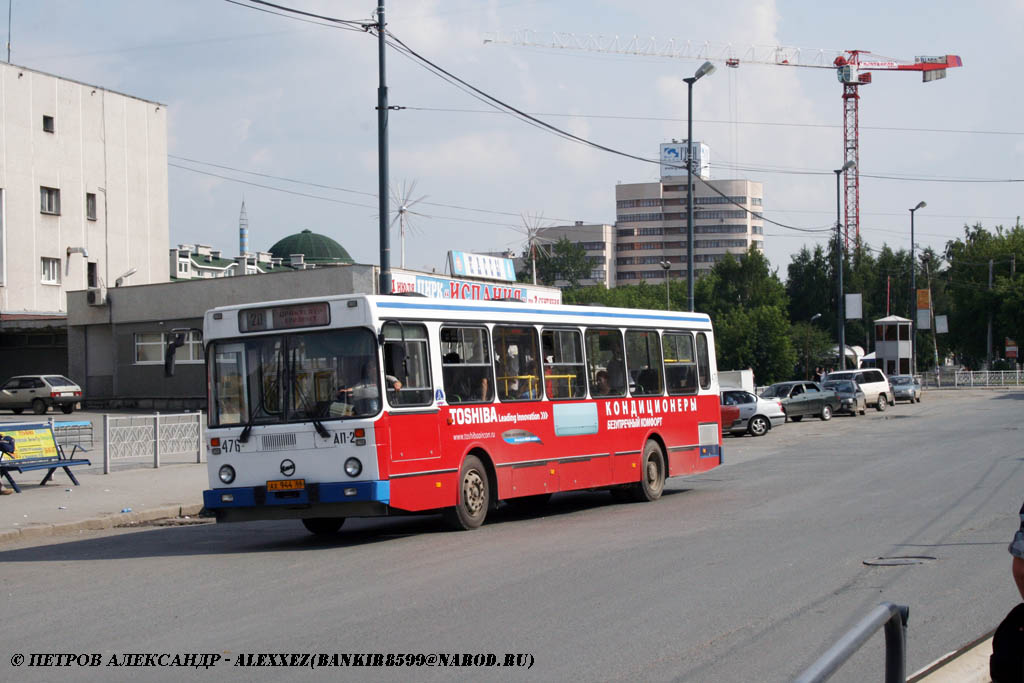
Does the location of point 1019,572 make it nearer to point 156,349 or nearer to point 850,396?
point 850,396

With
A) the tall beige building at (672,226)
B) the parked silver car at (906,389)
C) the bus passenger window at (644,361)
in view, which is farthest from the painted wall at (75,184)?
the tall beige building at (672,226)

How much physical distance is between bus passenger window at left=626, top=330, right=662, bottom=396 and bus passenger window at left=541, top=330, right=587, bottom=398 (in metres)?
1.31

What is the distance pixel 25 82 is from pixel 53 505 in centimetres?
4664

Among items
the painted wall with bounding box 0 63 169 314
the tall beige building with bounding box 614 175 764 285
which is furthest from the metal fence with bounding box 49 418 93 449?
the tall beige building with bounding box 614 175 764 285

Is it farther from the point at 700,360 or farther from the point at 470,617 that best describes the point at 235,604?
the point at 700,360

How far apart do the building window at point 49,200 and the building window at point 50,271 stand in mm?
2497

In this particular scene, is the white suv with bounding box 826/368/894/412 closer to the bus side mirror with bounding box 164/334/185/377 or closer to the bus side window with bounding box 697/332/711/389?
the bus side window with bounding box 697/332/711/389

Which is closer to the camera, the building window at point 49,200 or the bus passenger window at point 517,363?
the bus passenger window at point 517,363

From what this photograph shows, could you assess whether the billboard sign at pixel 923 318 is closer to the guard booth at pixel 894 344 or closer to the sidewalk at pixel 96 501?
the guard booth at pixel 894 344

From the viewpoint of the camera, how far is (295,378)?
12414mm

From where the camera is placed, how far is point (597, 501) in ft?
56.9

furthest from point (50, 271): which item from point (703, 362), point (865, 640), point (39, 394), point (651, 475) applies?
point (865, 640)

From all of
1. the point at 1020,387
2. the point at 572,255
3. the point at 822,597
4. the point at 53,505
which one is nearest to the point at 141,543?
the point at 53,505

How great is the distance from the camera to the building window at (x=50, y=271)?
57.7 meters
